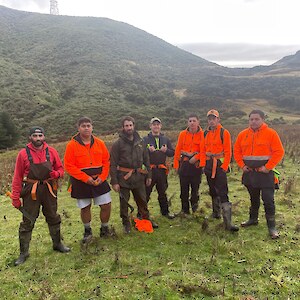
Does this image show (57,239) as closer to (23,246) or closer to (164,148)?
(23,246)

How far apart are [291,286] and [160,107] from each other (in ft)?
170

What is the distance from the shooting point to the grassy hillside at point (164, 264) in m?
4.30

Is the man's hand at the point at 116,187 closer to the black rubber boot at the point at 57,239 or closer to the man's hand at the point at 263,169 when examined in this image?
the black rubber boot at the point at 57,239

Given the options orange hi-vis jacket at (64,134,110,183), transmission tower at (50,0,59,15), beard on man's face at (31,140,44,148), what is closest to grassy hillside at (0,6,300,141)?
orange hi-vis jacket at (64,134,110,183)

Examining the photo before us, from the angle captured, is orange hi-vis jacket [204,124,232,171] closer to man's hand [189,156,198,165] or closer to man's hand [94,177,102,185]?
man's hand [189,156,198,165]

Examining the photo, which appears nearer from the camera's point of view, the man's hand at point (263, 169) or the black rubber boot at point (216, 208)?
the man's hand at point (263, 169)

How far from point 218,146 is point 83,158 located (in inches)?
113

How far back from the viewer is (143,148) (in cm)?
638

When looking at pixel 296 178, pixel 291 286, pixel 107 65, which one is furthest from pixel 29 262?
pixel 107 65

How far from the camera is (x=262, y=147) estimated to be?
19.6 ft

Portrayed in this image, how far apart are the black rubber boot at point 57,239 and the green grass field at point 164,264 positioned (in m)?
0.11

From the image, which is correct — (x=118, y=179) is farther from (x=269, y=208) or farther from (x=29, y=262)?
(x=269, y=208)

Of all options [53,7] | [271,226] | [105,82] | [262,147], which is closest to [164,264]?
[271,226]

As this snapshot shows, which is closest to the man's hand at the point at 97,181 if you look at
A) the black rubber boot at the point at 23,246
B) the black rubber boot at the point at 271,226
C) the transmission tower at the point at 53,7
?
the black rubber boot at the point at 23,246
